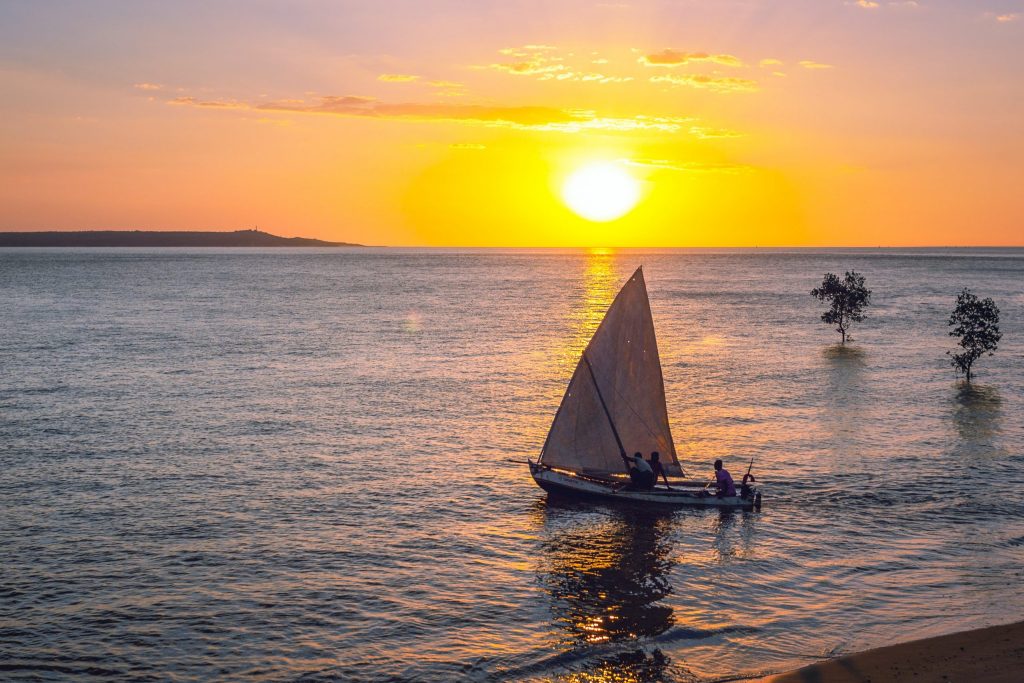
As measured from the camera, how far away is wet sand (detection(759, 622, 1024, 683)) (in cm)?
2300

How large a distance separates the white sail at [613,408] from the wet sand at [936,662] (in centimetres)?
1843

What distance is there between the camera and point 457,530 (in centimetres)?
3766

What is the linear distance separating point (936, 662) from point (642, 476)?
59.5ft

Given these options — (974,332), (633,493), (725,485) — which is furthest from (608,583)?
(974,332)

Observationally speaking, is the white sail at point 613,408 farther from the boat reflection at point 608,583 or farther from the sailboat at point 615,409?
the boat reflection at point 608,583

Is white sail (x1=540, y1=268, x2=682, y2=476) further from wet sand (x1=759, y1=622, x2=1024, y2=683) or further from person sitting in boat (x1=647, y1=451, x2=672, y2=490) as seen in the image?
wet sand (x1=759, y1=622, x2=1024, y2=683)

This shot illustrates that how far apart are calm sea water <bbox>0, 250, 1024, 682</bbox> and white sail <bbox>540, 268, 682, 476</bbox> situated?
10.8 feet

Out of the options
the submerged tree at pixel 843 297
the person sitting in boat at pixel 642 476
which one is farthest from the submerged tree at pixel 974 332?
the person sitting in boat at pixel 642 476

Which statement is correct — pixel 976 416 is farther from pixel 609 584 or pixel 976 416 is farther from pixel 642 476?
pixel 609 584

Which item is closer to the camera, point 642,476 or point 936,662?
point 936,662

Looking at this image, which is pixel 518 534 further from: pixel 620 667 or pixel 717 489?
pixel 620 667

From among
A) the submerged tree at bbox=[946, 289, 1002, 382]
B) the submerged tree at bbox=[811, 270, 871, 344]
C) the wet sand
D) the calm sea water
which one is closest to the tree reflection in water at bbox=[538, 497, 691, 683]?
the calm sea water

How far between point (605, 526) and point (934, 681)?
55.9 ft

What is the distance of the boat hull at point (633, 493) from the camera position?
39844 millimetres
